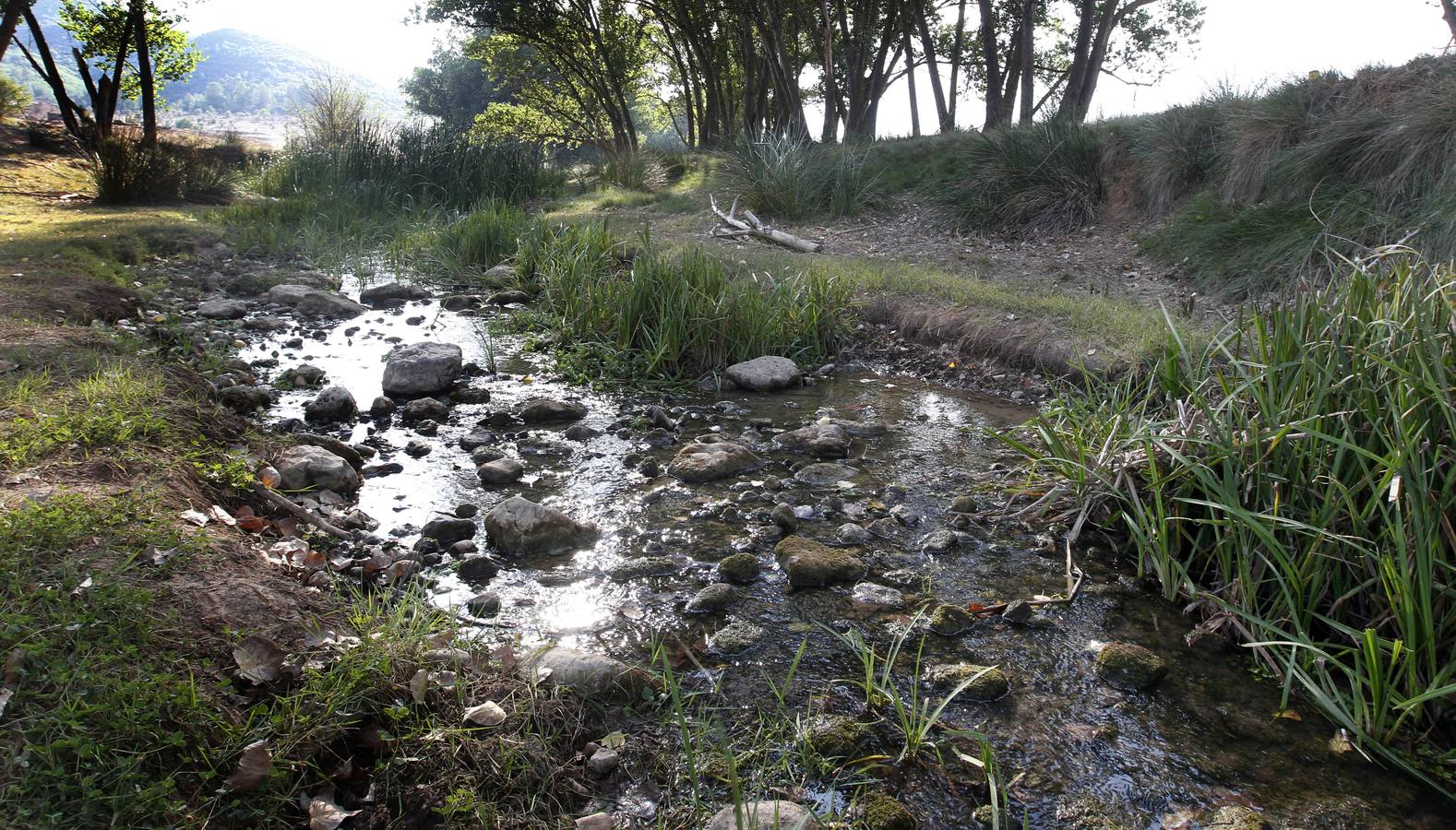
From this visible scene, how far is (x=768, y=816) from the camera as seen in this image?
5.58ft

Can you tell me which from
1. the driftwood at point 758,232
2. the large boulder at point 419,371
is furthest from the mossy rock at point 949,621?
the driftwood at point 758,232

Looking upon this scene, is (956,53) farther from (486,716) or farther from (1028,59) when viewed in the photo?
(486,716)

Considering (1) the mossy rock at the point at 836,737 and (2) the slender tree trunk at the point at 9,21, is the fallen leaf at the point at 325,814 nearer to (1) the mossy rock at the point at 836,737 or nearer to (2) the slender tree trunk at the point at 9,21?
(1) the mossy rock at the point at 836,737

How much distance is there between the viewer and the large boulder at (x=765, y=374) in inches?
206

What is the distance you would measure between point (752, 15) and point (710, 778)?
623 inches

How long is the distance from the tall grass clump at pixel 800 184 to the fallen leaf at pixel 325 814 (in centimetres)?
941

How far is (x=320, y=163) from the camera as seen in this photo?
37.4ft

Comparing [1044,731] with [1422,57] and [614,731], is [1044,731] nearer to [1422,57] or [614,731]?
[614,731]

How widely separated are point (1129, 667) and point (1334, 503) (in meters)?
0.75

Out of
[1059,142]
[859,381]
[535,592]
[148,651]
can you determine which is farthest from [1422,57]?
[148,651]

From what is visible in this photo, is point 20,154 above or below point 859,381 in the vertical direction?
above

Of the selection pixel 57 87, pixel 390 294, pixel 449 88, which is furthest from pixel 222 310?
pixel 449 88

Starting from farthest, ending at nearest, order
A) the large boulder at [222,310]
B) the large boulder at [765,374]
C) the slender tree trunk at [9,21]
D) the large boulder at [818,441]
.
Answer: the slender tree trunk at [9,21]
the large boulder at [222,310]
the large boulder at [765,374]
the large boulder at [818,441]

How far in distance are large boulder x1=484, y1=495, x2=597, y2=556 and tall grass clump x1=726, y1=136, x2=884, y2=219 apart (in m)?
7.95
